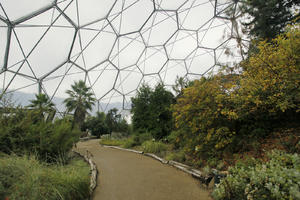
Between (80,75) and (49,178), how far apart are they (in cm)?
1503

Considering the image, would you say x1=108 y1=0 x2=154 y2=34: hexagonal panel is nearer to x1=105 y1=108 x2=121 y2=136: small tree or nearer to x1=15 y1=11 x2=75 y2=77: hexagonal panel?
x1=15 y1=11 x2=75 y2=77: hexagonal panel

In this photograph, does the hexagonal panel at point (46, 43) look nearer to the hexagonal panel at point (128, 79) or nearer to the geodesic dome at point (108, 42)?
the geodesic dome at point (108, 42)

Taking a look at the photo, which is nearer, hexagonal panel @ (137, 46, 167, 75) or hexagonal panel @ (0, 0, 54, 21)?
hexagonal panel @ (0, 0, 54, 21)

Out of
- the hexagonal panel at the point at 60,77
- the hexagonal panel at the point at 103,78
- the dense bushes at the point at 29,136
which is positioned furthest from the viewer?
the hexagonal panel at the point at 103,78

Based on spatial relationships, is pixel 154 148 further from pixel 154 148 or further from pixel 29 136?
pixel 29 136

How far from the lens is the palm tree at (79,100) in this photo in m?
17.8

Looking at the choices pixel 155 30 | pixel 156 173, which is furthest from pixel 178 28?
pixel 156 173

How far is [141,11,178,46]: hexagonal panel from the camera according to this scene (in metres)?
14.8

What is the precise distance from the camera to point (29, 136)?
442 cm

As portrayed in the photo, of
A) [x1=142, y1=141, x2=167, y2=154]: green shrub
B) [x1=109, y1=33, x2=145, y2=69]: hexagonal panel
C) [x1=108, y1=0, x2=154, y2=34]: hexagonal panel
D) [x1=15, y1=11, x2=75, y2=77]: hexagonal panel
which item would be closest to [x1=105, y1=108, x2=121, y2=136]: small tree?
[x1=109, y1=33, x2=145, y2=69]: hexagonal panel

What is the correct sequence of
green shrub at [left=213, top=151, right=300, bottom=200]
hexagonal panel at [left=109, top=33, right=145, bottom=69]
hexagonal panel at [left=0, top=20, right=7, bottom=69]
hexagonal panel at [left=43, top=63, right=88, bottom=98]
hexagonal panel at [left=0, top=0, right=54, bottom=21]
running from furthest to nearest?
hexagonal panel at [left=109, top=33, right=145, bottom=69], hexagonal panel at [left=43, top=63, right=88, bottom=98], hexagonal panel at [left=0, top=20, right=7, bottom=69], hexagonal panel at [left=0, top=0, right=54, bottom=21], green shrub at [left=213, top=151, right=300, bottom=200]

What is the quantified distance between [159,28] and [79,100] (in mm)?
13896

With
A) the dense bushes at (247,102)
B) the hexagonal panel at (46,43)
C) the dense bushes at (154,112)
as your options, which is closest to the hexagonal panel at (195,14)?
the dense bushes at (154,112)

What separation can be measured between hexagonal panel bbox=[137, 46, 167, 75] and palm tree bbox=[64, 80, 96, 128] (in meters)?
8.17
